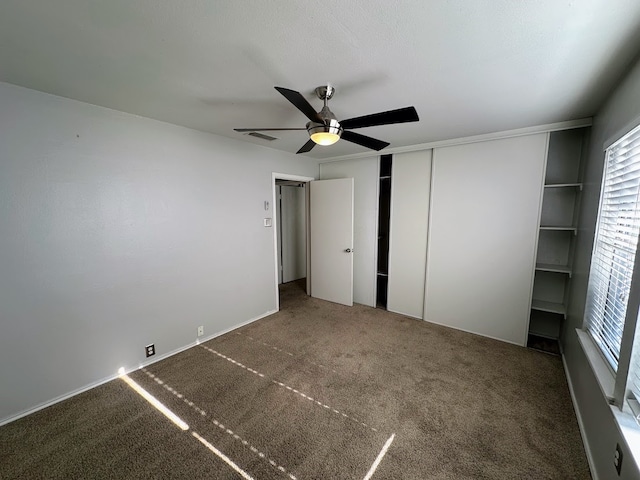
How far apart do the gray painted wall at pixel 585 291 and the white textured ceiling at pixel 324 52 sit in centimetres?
18

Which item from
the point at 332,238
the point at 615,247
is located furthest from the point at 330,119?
the point at 332,238

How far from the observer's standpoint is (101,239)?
2.13 meters

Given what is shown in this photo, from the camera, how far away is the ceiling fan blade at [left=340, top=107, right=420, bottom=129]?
4.92 ft

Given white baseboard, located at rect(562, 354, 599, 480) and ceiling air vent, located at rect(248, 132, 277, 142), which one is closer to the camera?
white baseboard, located at rect(562, 354, 599, 480)

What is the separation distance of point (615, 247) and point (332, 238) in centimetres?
298

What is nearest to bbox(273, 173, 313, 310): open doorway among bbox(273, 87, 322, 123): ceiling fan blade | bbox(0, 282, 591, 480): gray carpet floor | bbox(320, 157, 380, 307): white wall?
bbox(320, 157, 380, 307): white wall

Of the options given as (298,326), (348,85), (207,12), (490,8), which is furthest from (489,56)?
(298,326)

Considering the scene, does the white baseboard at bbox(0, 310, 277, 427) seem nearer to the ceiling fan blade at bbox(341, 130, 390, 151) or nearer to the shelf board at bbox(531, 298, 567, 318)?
the ceiling fan blade at bbox(341, 130, 390, 151)

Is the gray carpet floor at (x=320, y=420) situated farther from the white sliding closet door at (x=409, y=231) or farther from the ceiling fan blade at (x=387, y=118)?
the ceiling fan blade at (x=387, y=118)

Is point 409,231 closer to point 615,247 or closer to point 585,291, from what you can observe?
point 585,291

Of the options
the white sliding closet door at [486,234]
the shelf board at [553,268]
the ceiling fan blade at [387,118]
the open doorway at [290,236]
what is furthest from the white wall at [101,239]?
the shelf board at [553,268]

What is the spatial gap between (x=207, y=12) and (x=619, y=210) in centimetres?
258

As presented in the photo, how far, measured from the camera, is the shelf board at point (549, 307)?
2.64 m

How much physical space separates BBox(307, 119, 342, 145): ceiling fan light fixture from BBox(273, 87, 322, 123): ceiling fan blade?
4 centimetres
